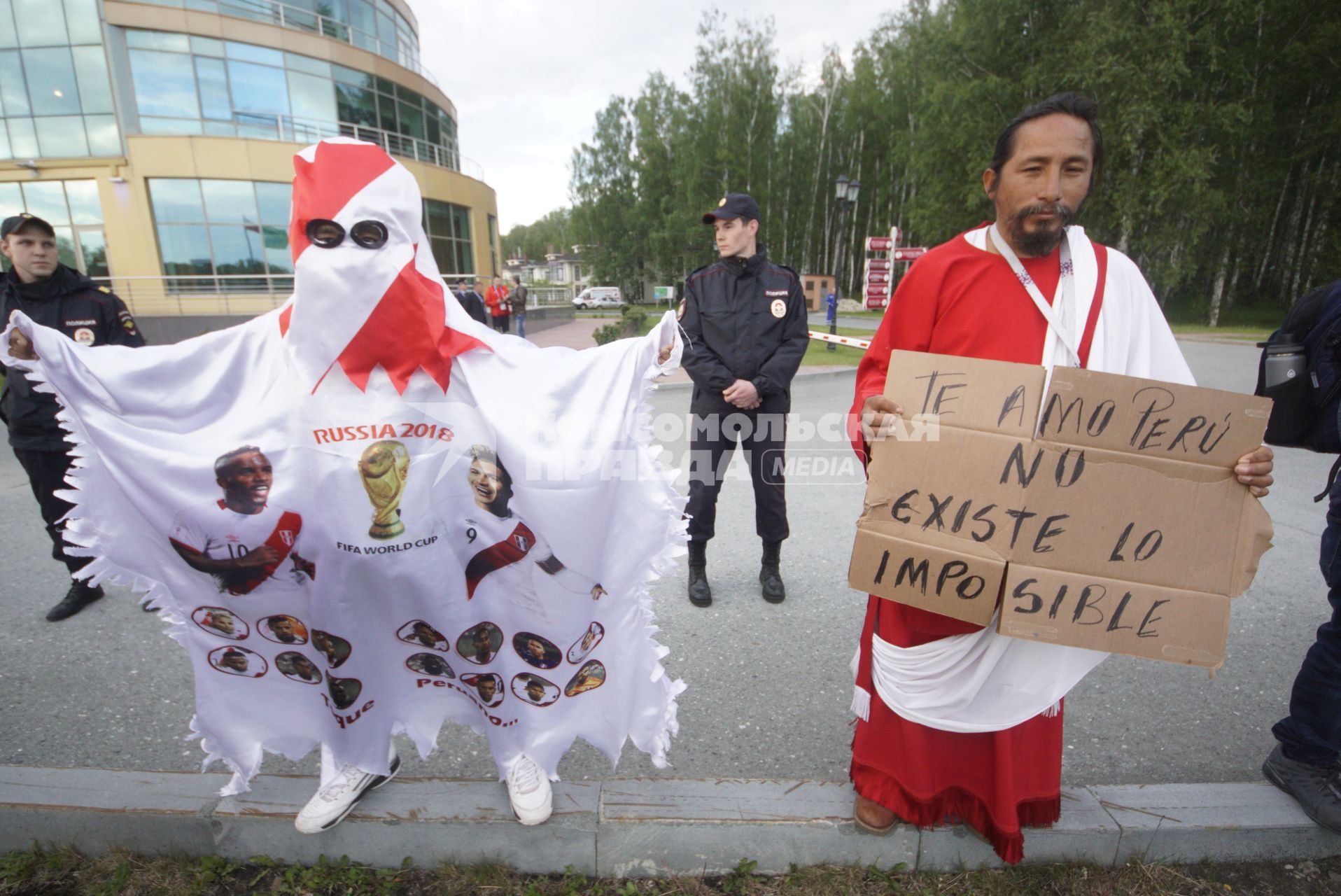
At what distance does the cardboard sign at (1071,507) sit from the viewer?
149cm

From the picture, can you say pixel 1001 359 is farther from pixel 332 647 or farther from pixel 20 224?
pixel 20 224

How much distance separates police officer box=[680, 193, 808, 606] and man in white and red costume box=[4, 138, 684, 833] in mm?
1507

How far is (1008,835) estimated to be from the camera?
1849 millimetres

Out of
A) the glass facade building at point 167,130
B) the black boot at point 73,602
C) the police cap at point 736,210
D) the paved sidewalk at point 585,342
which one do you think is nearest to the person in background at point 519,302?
the paved sidewalk at point 585,342

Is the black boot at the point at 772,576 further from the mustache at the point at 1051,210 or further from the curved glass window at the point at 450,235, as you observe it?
the curved glass window at the point at 450,235

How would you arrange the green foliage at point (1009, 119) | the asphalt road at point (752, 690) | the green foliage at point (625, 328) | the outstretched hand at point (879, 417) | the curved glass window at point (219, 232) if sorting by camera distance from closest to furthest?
the outstretched hand at point (879, 417)
the asphalt road at point (752, 690)
the green foliage at point (625, 328)
the curved glass window at point (219, 232)
the green foliage at point (1009, 119)

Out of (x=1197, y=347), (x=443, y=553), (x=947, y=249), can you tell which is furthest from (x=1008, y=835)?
(x=1197, y=347)

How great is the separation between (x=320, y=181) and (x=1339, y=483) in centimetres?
318

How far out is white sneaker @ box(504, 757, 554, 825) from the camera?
1953 millimetres

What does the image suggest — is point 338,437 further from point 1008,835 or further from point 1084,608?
point 1008,835

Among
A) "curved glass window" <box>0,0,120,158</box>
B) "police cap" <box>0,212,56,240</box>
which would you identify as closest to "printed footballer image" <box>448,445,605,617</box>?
"police cap" <box>0,212,56,240</box>

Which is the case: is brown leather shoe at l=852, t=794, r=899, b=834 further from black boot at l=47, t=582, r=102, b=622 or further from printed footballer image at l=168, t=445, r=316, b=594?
black boot at l=47, t=582, r=102, b=622

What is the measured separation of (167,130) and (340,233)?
74.4 ft

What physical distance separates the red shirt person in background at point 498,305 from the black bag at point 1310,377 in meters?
17.0
